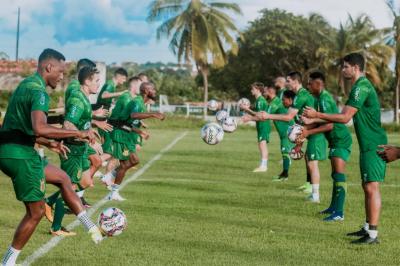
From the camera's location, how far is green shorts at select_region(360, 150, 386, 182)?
9.15 metres

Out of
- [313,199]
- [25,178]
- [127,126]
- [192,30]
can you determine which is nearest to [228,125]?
[127,126]

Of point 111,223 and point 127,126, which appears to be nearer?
point 111,223

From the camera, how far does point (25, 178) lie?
23.0 feet

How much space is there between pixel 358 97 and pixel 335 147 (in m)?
2.49

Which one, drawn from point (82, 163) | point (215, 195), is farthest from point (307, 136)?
point (82, 163)

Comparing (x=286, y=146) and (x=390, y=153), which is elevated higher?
(x=390, y=153)

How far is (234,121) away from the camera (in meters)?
14.7

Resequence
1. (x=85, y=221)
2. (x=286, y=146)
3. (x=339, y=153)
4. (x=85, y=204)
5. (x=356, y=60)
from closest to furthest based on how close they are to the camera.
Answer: (x=85, y=221) < (x=356, y=60) < (x=339, y=153) < (x=85, y=204) < (x=286, y=146)

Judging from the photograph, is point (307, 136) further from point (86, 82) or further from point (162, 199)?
point (86, 82)

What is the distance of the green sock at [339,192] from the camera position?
36.5ft

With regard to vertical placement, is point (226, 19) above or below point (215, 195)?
above

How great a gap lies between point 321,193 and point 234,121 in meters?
2.20

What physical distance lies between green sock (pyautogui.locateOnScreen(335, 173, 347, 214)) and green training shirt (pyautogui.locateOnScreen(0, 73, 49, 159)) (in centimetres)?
545

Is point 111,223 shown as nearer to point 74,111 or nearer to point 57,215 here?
point 57,215
